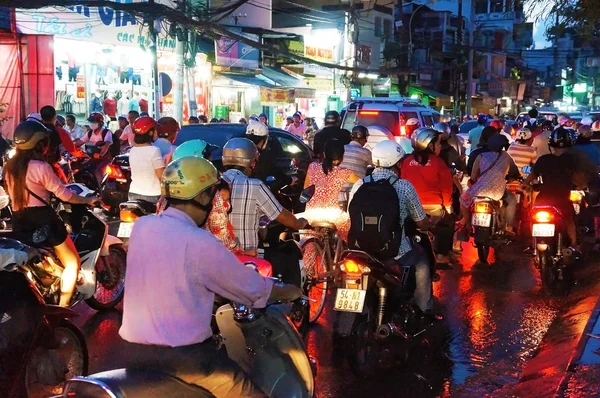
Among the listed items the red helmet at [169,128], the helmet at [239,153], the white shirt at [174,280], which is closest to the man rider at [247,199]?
the helmet at [239,153]

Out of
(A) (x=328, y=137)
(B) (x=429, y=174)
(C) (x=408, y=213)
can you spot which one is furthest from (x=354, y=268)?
(A) (x=328, y=137)

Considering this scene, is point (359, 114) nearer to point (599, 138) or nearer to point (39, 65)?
point (599, 138)

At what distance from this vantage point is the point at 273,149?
1346 centimetres

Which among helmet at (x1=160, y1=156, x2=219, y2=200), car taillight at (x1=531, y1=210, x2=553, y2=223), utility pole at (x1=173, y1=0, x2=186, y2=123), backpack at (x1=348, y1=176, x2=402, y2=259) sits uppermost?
utility pole at (x1=173, y1=0, x2=186, y2=123)

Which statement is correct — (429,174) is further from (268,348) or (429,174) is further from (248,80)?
(248,80)

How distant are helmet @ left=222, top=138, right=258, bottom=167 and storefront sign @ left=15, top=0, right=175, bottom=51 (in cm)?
1305

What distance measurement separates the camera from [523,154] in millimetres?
12117

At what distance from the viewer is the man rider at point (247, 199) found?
5715 millimetres

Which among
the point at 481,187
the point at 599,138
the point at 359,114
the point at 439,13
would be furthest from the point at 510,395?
the point at 439,13

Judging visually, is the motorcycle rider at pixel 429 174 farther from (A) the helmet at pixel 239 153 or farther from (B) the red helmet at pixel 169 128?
(A) the helmet at pixel 239 153

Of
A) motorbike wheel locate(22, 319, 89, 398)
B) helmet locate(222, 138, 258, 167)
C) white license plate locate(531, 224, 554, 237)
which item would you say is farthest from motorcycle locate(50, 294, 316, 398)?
white license plate locate(531, 224, 554, 237)

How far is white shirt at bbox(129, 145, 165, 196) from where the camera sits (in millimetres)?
8039

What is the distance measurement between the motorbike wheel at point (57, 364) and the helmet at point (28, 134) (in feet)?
5.44

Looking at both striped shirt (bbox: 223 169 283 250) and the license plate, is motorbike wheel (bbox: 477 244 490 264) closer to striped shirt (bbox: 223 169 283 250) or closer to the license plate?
the license plate
